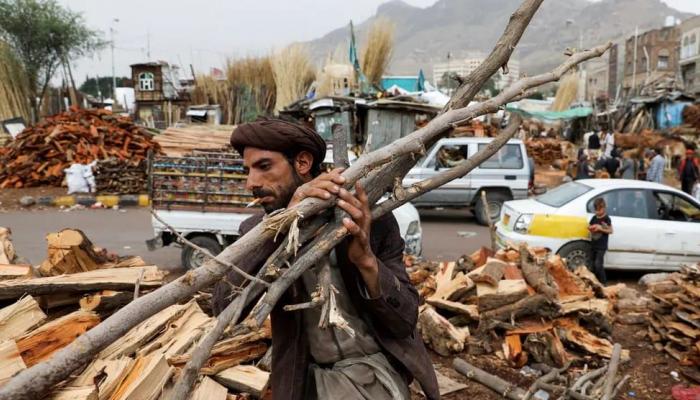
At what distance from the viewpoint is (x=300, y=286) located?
190 cm

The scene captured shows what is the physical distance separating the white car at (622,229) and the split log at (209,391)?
559cm

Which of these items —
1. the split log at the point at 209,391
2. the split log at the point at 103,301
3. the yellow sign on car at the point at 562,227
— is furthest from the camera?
the yellow sign on car at the point at 562,227

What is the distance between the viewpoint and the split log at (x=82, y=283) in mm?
3443

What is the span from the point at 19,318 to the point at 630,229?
25.1 ft

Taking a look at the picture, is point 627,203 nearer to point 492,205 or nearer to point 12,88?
point 492,205

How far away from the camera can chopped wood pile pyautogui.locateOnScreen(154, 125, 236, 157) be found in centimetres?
1583

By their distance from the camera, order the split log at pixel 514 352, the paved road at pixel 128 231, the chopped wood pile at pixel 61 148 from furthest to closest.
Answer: the chopped wood pile at pixel 61 148 < the paved road at pixel 128 231 < the split log at pixel 514 352

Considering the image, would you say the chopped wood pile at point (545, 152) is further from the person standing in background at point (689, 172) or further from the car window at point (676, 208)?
the car window at point (676, 208)

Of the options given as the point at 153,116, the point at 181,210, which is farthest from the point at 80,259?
the point at 153,116

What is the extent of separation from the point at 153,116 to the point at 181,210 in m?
18.6

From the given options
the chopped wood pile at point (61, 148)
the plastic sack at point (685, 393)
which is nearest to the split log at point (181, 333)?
the plastic sack at point (685, 393)

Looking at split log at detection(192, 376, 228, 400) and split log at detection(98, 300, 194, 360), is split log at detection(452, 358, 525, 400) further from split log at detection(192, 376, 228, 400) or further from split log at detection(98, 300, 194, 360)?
split log at detection(98, 300, 194, 360)

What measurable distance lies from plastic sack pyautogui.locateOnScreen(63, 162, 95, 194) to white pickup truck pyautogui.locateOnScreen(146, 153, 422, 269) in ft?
26.7

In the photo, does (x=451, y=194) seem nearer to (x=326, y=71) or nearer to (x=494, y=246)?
(x=494, y=246)
